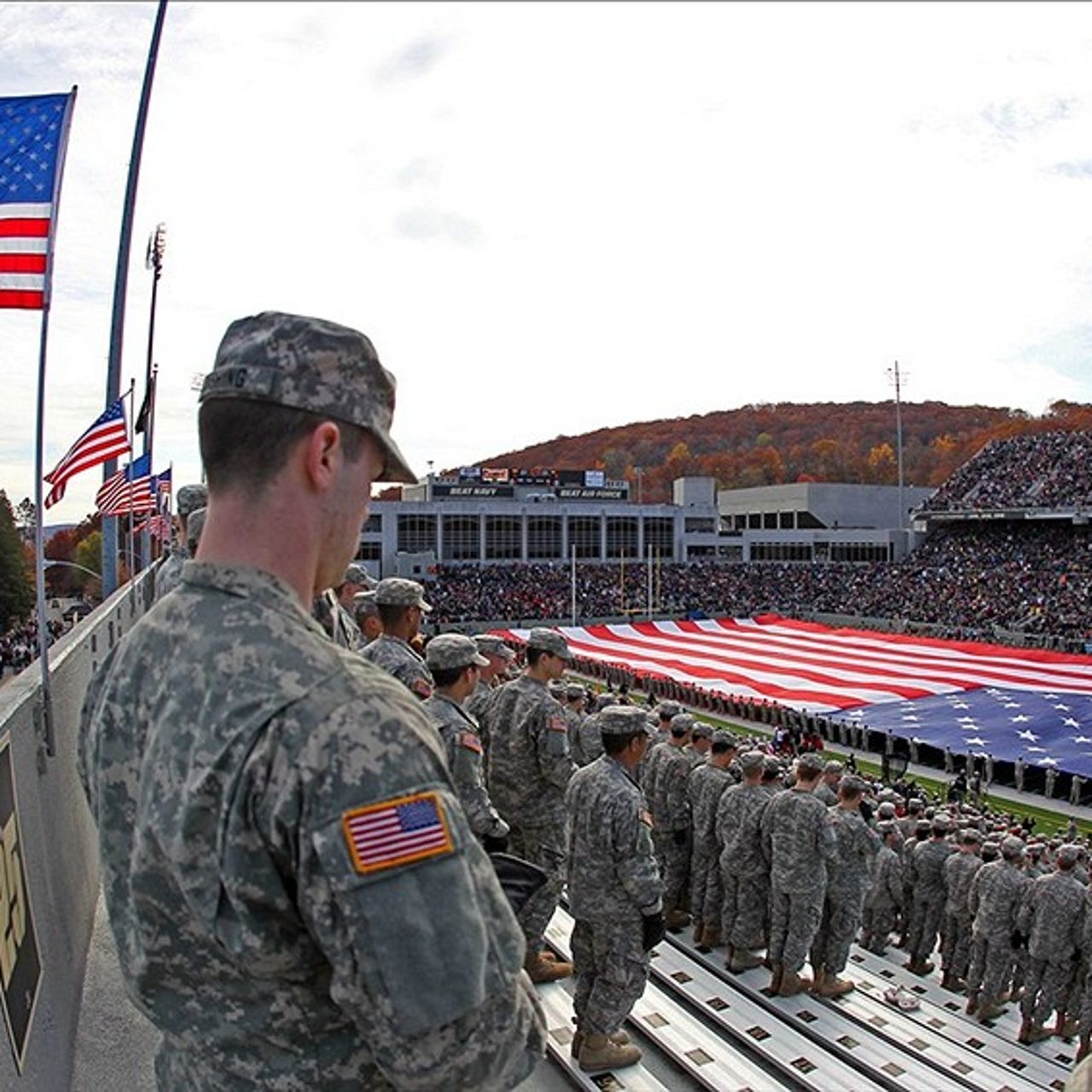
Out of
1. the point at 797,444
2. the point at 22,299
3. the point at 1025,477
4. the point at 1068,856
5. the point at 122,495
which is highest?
the point at 797,444

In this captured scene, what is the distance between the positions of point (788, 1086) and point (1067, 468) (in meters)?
47.5

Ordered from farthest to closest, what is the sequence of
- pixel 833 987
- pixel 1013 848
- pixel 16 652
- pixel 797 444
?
pixel 797 444 → pixel 16 652 → pixel 1013 848 → pixel 833 987

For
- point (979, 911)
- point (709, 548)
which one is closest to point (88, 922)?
point (979, 911)

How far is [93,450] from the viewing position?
9.79 m

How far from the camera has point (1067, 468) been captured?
4541cm

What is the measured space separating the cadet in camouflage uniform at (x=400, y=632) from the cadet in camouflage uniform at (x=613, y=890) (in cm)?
88

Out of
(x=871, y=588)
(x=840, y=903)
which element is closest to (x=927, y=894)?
(x=840, y=903)

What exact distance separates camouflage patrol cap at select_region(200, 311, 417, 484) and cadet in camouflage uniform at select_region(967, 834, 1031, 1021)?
6.85 metres

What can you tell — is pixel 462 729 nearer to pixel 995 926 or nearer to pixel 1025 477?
pixel 995 926

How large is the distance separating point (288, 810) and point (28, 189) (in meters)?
4.97

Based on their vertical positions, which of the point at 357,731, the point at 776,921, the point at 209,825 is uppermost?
the point at 357,731

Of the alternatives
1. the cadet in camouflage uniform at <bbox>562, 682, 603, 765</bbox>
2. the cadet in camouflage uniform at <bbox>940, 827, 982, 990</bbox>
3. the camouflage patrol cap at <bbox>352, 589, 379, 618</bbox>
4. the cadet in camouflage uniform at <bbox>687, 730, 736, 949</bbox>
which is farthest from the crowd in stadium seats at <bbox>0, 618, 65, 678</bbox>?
the cadet in camouflage uniform at <bbox>940, 827, 982, 990</bbox>

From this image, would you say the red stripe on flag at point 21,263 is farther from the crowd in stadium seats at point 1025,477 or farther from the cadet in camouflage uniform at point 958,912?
the crowd in stadium seats at point 1025,477

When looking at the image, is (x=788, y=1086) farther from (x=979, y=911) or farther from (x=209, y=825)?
(x=209, y=825)
